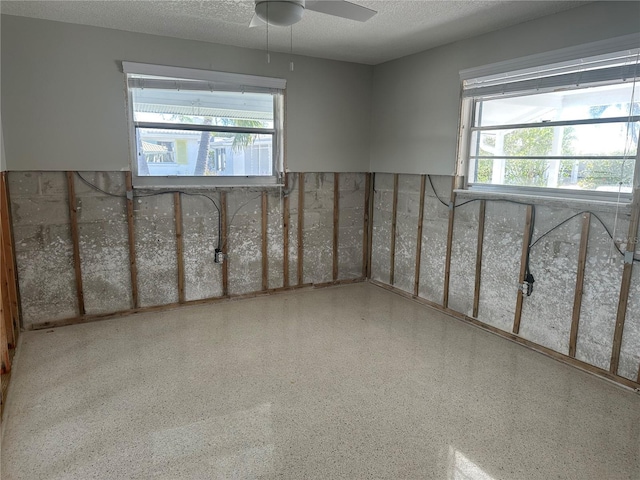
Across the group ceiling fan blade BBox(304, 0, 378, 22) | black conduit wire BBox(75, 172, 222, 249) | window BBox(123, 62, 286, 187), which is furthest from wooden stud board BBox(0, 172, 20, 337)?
ceiling fan blade BBox(304, 0, 378, 22)

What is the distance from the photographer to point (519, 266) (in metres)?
3.57

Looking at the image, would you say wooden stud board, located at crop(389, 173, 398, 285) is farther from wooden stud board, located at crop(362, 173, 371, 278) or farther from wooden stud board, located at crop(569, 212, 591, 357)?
wooden stud board, located at crop(569, 212, 591, 357)

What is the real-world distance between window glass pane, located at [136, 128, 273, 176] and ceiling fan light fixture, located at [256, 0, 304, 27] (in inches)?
80.9

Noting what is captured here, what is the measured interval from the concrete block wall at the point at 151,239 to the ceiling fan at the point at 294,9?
227cm

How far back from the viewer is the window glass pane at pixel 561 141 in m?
2.91

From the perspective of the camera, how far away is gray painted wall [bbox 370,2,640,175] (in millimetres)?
2926

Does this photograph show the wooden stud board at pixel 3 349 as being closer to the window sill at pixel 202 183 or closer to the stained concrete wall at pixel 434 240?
the window sill at pixel 202 183

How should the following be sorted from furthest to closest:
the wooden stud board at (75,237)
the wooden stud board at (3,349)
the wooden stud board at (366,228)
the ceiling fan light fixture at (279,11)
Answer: the wooden stud board at (366,228)
the wooden stud board at (75,237)
the wooden stud board at (3,349)
the ceiling fan light fixture at (279,11)

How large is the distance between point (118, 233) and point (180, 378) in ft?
5.76

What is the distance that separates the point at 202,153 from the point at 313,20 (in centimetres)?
171

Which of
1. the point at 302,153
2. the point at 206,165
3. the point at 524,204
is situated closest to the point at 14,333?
the point at 206,165

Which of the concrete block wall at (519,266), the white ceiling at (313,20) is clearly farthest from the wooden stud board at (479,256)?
the white ceiling at (313,20)

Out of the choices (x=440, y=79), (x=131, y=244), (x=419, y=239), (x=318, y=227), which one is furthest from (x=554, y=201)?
(x=131, y=244)

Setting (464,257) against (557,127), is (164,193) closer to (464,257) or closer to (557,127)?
(464,257)
